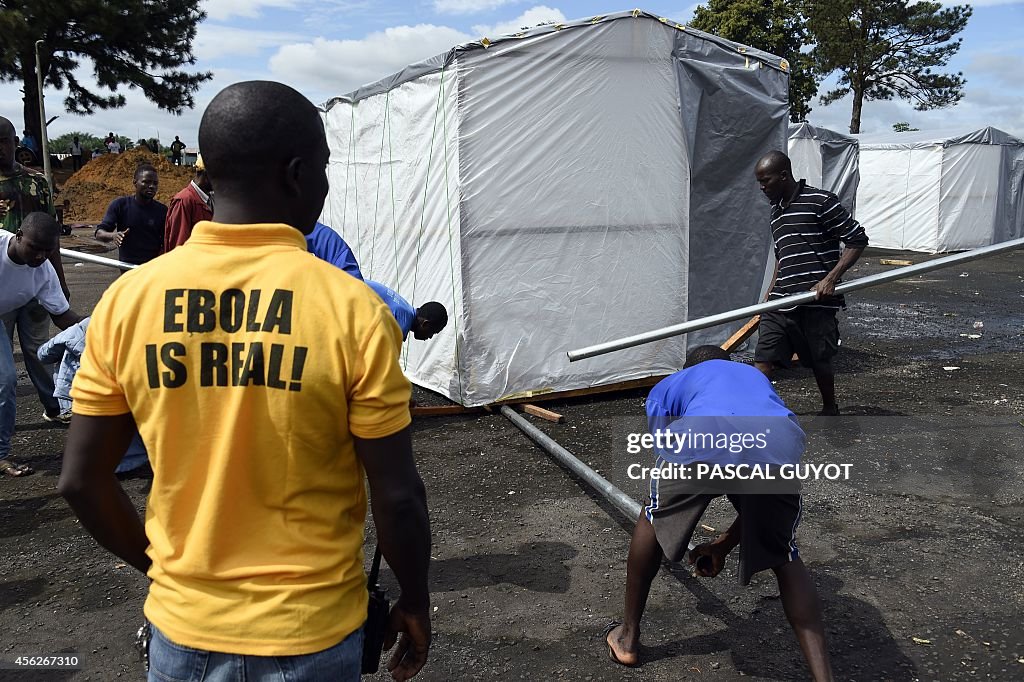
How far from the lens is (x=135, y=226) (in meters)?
6.55

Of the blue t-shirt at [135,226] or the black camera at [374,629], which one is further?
the blue t-shirt at [135,226]

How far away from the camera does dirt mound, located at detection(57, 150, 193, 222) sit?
26.5 meters

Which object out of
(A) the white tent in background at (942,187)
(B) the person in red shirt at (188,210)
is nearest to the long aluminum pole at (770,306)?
(B) the person in red shirt at (188,210)

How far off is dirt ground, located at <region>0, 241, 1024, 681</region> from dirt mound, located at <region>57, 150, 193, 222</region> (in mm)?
23268

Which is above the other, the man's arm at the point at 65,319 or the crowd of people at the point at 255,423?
the crowd of people at the point at 255,423

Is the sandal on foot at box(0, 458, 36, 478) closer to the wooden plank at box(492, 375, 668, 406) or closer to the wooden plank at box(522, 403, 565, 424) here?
the wooden plank at box(492, 375, 668, 406)

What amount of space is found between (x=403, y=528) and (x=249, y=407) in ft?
1.12

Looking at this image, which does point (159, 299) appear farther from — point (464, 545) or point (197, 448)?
point (464, 545)

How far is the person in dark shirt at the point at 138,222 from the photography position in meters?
6.51

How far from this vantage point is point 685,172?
6449 millimetres

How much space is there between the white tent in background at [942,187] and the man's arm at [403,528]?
20.3m

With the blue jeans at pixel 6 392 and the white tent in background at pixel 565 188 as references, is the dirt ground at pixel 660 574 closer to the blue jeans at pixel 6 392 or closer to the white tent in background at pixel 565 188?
the blue jeans at pixel 6 392

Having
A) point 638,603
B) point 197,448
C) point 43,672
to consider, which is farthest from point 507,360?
point 197,448

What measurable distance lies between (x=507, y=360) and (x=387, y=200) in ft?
6.22
